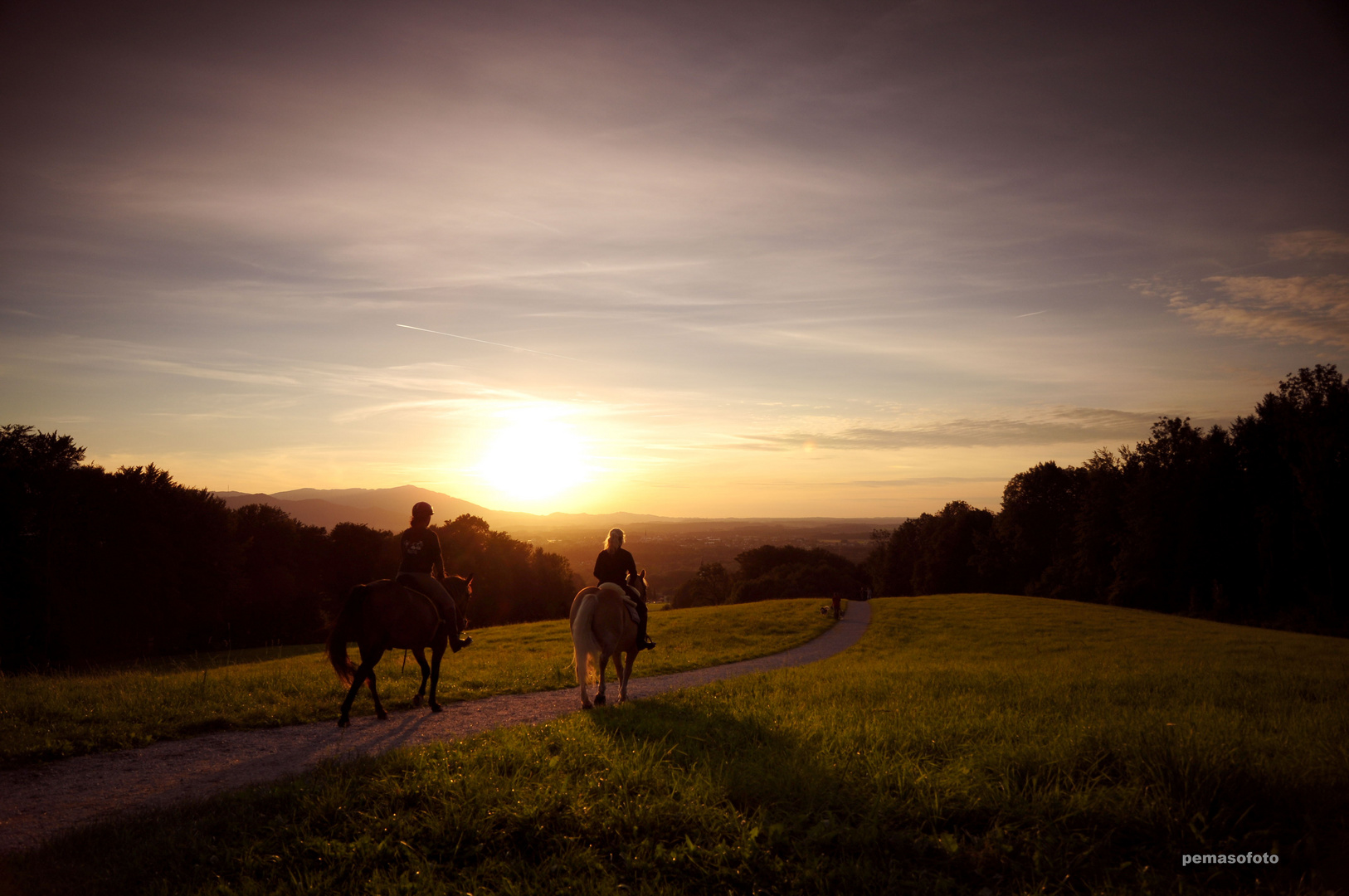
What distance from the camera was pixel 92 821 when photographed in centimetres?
625

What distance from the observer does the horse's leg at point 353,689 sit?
10406 millimetres

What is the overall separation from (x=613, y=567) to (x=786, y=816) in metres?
7.12

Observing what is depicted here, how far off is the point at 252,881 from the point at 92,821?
286cm

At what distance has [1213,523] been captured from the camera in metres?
53.3

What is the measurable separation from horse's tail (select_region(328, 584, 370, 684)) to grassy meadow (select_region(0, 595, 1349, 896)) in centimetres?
384

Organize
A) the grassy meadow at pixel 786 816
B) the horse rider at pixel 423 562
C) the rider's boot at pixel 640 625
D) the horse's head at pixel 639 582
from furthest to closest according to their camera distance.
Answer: the horse's head at pixel 639 582 < the rider's boot at pixel 640 625 < the horse rider at pixel 423 562 < the grassy meadow at pixel 786 816

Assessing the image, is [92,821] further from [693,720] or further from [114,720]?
[693,720]

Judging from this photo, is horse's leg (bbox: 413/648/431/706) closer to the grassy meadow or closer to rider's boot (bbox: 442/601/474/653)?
rider's boot (bbox: 442/601/474/653)

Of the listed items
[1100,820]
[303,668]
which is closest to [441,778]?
[1100,820]

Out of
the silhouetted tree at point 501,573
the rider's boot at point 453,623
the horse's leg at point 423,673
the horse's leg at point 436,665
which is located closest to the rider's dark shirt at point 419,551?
the rider's boot at point 453,623

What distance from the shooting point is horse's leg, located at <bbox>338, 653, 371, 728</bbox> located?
1041cm

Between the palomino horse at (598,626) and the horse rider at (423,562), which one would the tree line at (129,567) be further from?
the palomino horse at (598,626)

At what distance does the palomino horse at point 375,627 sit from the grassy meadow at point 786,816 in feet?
11.9

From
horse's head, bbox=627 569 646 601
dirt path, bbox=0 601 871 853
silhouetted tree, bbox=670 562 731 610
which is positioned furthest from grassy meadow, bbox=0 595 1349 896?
silhouetted tree, bbox=670 562 731 610
